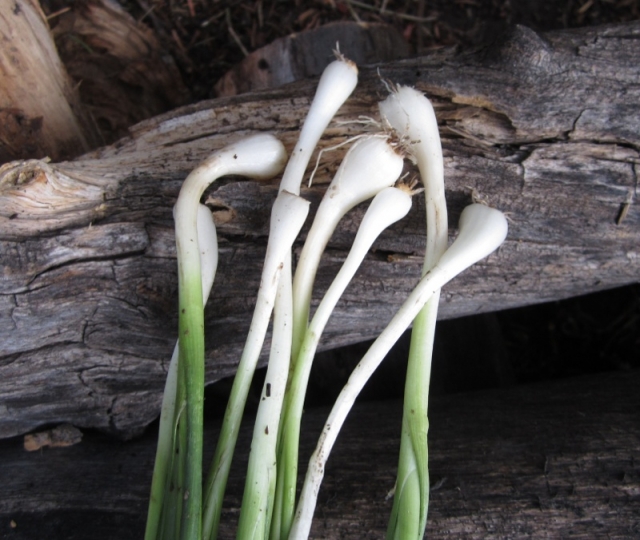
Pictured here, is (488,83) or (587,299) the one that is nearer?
(488,83)

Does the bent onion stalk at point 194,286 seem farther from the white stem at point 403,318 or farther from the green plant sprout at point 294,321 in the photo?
the white stem at point 403,318

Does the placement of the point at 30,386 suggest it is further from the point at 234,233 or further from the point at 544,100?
the point at 544,100

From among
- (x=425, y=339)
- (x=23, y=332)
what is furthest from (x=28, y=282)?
(x=425, y=339)

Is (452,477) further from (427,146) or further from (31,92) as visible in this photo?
(31,92)

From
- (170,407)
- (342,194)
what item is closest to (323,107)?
(342,194)

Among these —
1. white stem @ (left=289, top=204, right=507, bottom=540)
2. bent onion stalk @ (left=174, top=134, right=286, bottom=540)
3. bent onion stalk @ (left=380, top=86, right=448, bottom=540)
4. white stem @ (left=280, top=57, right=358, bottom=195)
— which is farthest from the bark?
white stem @ (left=289, top=204, right=507, bottom=540)

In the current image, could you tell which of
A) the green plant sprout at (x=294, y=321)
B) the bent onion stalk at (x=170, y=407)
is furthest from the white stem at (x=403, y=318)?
the bent onion stalk at (x=170, y=407)

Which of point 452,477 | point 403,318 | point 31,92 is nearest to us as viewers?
point 403,318

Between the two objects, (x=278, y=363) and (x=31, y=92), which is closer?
(x=278, y=363)
